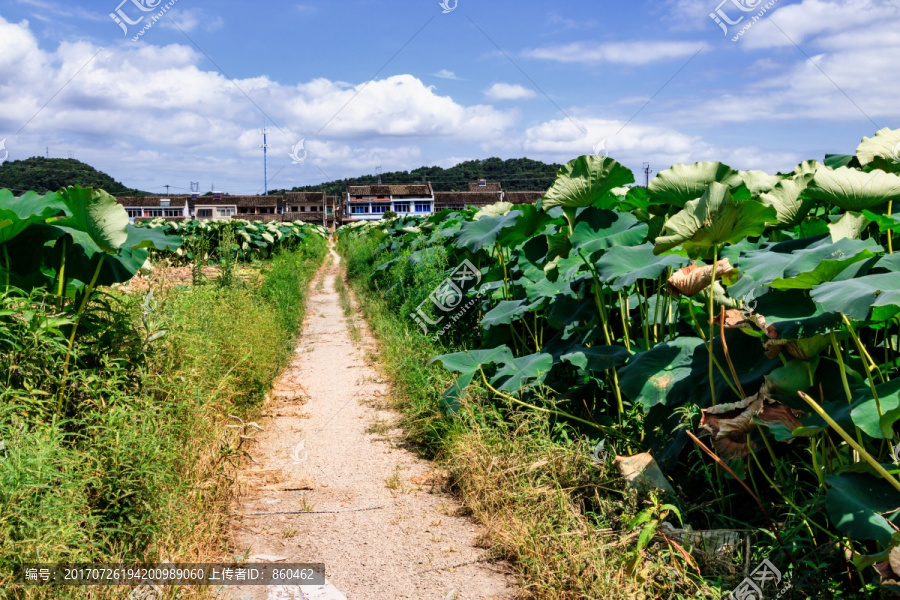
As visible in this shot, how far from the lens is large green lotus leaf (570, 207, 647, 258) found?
3.80m

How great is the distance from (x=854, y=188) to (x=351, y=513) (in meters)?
2.87

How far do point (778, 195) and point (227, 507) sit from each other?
3.23m

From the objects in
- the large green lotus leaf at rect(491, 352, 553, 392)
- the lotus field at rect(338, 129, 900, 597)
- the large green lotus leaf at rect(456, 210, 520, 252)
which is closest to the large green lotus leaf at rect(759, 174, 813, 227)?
the lotus field at rect(338, 129, 900, 597)

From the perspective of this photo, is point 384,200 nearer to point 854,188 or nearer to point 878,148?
point 878,148

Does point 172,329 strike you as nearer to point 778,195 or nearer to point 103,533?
point 103,533

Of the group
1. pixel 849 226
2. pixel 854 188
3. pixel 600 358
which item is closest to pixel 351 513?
pixel 600 358

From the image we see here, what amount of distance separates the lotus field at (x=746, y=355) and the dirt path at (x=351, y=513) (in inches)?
26.9

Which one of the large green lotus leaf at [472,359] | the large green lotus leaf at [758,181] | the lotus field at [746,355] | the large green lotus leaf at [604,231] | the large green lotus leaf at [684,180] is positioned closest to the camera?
the lotus field at [746,355]

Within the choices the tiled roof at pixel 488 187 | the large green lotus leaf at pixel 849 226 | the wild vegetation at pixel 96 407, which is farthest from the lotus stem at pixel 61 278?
the tiled roof at pixel 488 187

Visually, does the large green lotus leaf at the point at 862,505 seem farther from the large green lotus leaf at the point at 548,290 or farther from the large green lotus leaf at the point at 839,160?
the large green lotus leaf at the point at 839,160

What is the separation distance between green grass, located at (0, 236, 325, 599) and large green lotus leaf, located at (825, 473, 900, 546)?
7.75 ft

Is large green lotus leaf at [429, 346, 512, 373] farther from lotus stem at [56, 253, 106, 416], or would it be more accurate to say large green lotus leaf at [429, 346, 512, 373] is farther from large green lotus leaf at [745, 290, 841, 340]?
lotus stem at [56, 253, 106, 416]

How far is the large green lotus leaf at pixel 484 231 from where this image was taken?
16.8 ft

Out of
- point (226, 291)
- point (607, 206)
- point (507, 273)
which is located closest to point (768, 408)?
point (607, 206)
